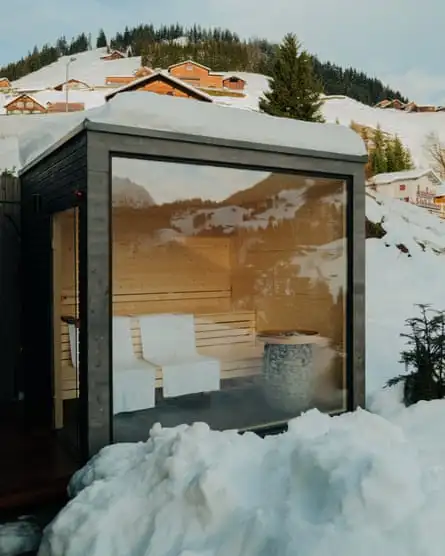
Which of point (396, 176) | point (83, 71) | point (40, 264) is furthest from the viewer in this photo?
point (83, 71)

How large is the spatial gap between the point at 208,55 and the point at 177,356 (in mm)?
47962

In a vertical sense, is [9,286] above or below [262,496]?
above

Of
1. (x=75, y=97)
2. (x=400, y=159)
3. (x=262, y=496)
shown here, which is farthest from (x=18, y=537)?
(x=75, y=97)

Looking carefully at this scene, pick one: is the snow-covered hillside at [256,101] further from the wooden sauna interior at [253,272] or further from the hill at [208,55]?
the wooden sauna interior at [253,272]

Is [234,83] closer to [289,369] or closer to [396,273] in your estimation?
[396,273]

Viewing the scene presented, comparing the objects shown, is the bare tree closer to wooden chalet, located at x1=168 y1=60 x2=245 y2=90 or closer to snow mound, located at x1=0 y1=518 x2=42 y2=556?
wooden chalet, located at x1=168 y1=60 x2=245 y2=90

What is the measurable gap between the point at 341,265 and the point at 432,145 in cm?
2681

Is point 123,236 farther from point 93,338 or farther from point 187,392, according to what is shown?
point 187,392

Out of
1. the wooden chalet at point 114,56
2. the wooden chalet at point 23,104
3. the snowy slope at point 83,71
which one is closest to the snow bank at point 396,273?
the wooden chalet at point 23,104

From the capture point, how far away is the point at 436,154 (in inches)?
1027

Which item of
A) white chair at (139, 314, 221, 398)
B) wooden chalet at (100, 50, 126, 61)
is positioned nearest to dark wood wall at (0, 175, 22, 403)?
white chair at (139, 314, 221, 398)

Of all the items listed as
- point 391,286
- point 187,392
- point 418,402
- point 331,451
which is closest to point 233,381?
point 187,392

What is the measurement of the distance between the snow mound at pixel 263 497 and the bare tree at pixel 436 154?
925 inches

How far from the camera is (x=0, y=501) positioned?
10.2ft
